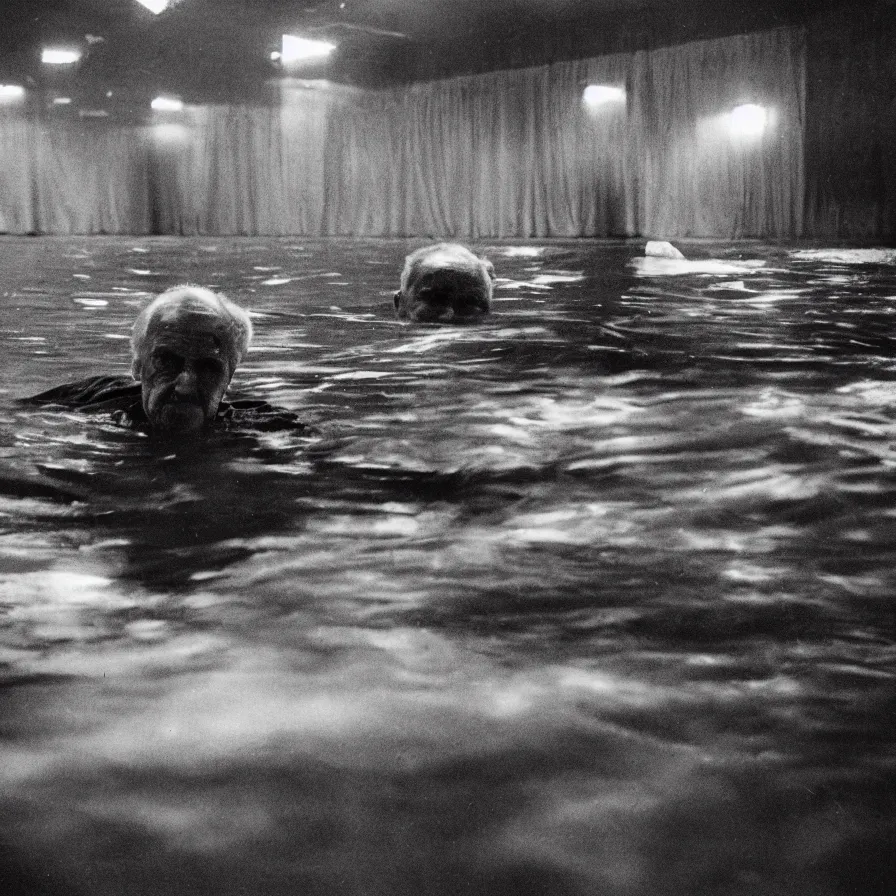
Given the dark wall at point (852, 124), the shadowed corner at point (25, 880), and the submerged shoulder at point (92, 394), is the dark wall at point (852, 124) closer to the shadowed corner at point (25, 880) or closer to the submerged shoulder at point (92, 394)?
the submerged shoulder at point (92, 394)

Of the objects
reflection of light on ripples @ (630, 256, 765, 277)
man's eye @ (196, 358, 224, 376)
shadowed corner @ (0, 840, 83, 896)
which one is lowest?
shadowed corner @ (0, 840, 83, 896)

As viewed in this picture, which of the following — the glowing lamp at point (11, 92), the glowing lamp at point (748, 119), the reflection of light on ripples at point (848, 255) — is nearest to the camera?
the reflection of light on ripples at point (848, 255)

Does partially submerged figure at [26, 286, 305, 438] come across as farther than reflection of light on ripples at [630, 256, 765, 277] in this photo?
No

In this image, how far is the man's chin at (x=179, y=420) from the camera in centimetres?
345

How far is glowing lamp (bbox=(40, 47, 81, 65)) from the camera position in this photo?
23719mm

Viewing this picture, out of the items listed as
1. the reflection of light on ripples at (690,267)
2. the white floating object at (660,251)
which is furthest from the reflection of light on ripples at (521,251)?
the reflection of light on ripples at (690,267)

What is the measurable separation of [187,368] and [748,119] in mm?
16981

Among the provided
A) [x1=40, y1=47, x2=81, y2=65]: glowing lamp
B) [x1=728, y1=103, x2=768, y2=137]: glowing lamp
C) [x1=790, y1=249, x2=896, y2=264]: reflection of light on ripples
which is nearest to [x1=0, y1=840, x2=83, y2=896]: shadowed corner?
[x1=790, y1=249, x2=896, y2=264]: reflection of light on ripples

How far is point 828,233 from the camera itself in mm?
18297

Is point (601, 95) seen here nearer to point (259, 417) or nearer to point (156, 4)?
point (156, 4)

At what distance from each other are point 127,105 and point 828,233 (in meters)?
14.6

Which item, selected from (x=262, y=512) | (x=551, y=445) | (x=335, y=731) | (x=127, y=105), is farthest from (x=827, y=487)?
(x=127, y=105)

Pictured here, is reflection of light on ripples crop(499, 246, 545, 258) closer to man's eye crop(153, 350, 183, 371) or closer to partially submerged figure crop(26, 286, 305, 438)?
partially submerged figure crop(26, 286, 305, 438)

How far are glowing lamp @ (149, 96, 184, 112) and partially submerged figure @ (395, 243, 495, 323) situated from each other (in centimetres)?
1928
